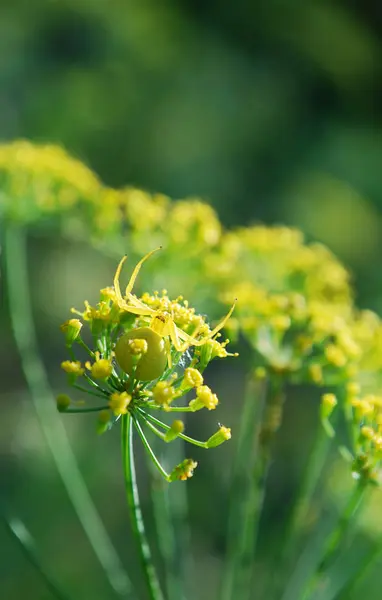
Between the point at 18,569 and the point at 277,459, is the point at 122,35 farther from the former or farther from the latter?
the point at 18,569

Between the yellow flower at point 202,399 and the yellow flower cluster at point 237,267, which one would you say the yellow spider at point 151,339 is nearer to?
the yellow flower at point 202,399

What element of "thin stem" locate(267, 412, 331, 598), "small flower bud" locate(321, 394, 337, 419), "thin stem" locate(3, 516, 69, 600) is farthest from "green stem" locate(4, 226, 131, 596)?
"small flower bud" locate(321, 394, 337, 419)

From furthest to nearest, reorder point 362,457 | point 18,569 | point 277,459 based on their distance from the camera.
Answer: point 277,459, point 18,569, point 362,457

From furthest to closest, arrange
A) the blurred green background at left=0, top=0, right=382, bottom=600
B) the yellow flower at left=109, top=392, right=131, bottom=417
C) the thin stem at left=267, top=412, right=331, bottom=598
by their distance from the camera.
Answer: the blurred green background at left=0, top=0, right=382, bottom=600 < the thin stem at left=267, top=412, right=331, bottom=598 < the yellow flower at left=109, top=392, right=131, bottom=417

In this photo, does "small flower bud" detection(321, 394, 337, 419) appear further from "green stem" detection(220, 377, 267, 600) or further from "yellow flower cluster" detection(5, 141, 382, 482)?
"green stem" detection(220, 377, 267, 600)

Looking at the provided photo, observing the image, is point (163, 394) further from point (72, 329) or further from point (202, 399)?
point (72, 329)

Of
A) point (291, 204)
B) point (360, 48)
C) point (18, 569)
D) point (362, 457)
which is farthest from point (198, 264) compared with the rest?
point (360, 48)

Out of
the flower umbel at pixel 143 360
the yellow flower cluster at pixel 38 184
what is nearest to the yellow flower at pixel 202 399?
the flower umbel at pixel 143 360
